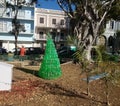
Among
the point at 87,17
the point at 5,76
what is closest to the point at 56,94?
the point at 5,76

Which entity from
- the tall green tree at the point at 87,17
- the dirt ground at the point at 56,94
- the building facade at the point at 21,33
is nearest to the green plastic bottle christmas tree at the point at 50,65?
the dirt ground at the point at 56,94

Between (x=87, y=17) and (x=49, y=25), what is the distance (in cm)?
5224

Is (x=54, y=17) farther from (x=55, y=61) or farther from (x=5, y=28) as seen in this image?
(x=55, y=61)

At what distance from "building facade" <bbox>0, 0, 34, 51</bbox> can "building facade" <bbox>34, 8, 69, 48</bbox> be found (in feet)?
9.23

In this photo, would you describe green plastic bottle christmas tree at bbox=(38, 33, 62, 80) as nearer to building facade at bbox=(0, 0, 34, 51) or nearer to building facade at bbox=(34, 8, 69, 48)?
building facade at bbox=(0, 0, 34, 51)

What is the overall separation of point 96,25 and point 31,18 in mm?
47858

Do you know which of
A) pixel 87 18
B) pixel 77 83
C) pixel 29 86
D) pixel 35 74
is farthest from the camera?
pixel 87 18

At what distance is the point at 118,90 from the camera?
42.7ft

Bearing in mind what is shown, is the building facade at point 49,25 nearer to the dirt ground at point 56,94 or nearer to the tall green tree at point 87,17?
the tall green tree at point 87,17

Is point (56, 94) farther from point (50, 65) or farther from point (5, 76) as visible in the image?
point (50, 65)

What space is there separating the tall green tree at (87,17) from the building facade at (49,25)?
4568 cm

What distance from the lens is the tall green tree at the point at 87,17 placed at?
2312 centimetres

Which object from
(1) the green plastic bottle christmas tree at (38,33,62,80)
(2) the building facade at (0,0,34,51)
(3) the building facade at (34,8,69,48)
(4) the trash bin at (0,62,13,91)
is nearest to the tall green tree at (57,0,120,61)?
(1) the green plastic bottle christmas tree at (38,33,62,80)

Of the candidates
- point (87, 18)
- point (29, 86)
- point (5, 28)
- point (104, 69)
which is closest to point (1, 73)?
point (29, 86)
